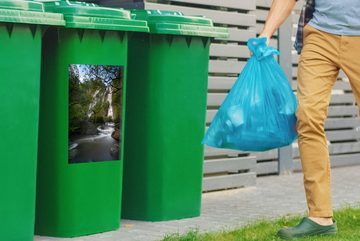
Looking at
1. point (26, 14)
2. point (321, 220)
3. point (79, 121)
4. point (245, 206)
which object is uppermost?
point (26, 14)

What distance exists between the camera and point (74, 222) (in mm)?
5895

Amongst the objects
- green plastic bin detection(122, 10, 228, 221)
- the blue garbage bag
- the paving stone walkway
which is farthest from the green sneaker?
green plastic bin detection(122, 10, 228, 221)

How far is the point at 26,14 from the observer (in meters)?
5.39

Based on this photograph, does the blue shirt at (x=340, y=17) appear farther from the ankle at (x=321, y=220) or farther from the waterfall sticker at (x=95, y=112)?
the waterfall sticker at (x=95, y=112)

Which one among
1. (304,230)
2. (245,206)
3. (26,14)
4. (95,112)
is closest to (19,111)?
(26,14)

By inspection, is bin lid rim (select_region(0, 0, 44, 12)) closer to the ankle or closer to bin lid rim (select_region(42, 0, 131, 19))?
bin lid rim (select_region(42, 0, 131, 19))

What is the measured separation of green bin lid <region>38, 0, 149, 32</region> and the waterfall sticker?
0.84ft

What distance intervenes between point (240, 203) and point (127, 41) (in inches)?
80.0

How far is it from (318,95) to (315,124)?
0.18m

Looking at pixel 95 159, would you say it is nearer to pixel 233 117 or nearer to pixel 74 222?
pixel 74 222

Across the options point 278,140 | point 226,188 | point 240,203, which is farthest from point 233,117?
point 226,188

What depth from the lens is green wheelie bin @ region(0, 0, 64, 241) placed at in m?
5.31

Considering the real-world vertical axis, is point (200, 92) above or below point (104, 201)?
above

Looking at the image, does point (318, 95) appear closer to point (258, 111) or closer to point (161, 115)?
point (258, 111)
